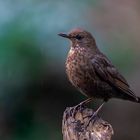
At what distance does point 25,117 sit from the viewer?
11172mm

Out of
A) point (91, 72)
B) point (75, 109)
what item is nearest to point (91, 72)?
point (91, 72)

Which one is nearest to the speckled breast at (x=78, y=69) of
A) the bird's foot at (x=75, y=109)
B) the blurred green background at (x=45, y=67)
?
the bird's foot at (x=75, y=109)

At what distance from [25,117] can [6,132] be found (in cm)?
32

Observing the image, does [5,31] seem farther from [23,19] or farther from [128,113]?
[128,113]

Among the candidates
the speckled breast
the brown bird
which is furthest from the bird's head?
the speckled breast

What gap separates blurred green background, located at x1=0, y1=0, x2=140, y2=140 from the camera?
36.9ft

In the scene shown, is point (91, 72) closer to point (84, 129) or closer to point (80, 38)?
point (80, 38)

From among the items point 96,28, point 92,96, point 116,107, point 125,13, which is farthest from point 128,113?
point 92,96

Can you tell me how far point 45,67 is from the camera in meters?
11.6

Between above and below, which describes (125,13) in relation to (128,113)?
above

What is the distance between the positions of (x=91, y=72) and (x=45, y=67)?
9.81 feet

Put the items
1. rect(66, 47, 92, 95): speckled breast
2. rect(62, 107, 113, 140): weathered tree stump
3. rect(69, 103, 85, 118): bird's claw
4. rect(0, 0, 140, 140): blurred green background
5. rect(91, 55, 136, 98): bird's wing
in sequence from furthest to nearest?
rect(0, 0, 140, 140): blurred green background → rect(91, 55, 136, 98): bird's wing → rect(66, 47, 92, 95): speckled breast → rect(69, 103, 85, 118): bird's claw → rect(62, 107, 113, 140): weathered tree stump

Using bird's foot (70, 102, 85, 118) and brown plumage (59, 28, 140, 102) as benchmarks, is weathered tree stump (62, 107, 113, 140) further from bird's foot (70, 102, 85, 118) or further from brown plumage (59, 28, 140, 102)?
brown plumage (59, 28, 140, 102)

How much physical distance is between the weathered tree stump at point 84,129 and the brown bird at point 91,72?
795mm
